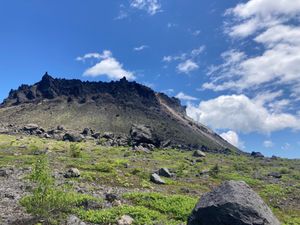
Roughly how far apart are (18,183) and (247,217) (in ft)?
83.1

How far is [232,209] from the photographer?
2242 cm

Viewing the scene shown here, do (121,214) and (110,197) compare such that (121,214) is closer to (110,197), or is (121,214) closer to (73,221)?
(73,221)

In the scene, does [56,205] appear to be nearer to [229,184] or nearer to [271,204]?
→ [229,184]

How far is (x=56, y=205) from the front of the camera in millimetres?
27859

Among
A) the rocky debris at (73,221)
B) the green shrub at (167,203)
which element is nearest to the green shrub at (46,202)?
the rocky debris at (73,221)

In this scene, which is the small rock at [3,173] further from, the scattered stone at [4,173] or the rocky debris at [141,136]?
the rocky debris at [141,136]

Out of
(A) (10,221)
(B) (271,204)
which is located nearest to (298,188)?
(B) (271,204)

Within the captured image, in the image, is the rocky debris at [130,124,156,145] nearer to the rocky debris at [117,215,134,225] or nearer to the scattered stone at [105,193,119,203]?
the scattered stone at [105,193,119,203]

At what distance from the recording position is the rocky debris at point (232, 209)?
22.2 m

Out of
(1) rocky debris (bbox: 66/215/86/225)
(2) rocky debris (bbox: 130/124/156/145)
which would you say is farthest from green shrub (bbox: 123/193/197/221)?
(2) rocky debris (bbox: 130/124/156/145)

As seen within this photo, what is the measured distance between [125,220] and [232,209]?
8.49 meters

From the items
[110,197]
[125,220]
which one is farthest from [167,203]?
[125,220]

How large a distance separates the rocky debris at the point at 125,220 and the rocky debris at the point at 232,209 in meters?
5.52

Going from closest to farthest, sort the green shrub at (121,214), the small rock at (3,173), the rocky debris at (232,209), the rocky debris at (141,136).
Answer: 1. the rocky debris at (232,209)
2. the green shrub at (121,214)
3. the small rock at (3,173)
4. the rocky debris at (141,136)
